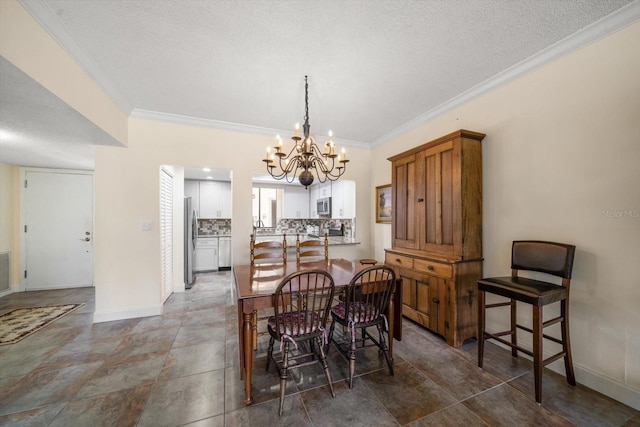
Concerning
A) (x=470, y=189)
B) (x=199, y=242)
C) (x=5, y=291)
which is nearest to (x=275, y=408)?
(x=470, y=189)

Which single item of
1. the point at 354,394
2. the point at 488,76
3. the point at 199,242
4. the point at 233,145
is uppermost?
the point at 488,76

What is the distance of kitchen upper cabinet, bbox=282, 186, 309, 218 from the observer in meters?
6.35

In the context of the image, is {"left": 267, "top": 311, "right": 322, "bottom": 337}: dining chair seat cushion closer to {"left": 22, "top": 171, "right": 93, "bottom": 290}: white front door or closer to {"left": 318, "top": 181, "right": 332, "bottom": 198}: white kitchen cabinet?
{"left": 318, "top": 181, "right": 332, "bottom": 198}: white kitchen cabinet

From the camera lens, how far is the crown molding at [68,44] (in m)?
1.55

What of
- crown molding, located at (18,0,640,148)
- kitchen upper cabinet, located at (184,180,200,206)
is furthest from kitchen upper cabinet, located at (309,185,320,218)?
crown molding, located at (18,0,640,148)

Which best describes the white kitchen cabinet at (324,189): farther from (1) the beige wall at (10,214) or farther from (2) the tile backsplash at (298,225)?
(1) the beige wall at (10,214)

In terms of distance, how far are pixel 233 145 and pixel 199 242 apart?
3.10 metres

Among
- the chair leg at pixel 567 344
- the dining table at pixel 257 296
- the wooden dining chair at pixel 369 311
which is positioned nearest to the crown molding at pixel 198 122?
the dining table at pixel 257 296

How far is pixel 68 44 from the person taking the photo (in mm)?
1860

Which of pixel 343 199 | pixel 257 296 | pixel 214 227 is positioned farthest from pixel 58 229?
pixel 343 199

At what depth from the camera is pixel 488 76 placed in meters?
2.39

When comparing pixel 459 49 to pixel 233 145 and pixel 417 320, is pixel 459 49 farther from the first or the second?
pixel 233 145

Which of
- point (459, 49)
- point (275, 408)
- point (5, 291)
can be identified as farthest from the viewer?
point (5, 291)

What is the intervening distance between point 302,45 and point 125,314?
373cm
